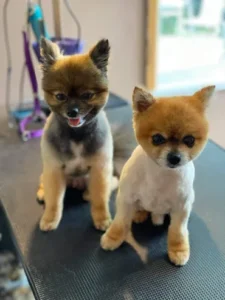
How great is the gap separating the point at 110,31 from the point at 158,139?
1072 mm

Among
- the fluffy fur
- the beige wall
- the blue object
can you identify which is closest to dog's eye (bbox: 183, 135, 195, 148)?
the fluffy fur

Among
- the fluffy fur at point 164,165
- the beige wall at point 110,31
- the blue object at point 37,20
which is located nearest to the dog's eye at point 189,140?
the fluffy fur at point 164,165

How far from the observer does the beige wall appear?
142 cm

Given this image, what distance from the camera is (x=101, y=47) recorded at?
0.71 meters

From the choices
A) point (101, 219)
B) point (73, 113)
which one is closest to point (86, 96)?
point (73, 113)

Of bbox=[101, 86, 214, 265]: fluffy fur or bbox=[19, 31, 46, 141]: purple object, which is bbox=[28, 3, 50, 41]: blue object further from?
bbox=[101, 86, 214, 265]: fluffy fur

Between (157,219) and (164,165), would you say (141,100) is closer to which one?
(164,165)

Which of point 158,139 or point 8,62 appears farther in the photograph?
point 8,62

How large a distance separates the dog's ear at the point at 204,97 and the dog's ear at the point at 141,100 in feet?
0.25

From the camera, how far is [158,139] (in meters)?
0.59

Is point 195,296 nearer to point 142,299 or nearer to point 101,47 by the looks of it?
point 142,299

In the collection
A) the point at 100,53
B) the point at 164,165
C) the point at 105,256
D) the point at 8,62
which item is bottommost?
the point at 105,256

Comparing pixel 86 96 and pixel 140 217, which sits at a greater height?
pixel 86 96

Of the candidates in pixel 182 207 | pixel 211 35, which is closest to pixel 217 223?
pixel 182 207
